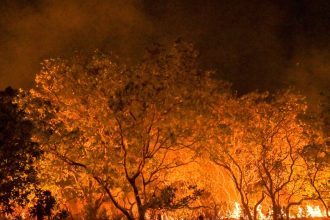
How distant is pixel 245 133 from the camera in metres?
23.7

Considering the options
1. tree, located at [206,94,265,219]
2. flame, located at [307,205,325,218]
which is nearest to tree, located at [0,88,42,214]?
tree, located at [206,94,265,219]

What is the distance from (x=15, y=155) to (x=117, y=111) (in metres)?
A: 4.19

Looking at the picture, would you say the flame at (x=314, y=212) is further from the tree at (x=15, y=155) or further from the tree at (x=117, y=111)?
the tree at (x=15, y=155)

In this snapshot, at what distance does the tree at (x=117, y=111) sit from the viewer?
53.3ft

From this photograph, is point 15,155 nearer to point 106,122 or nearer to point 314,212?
point 106,122

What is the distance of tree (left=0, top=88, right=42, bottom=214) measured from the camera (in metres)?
16.0

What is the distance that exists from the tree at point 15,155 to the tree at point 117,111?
0.49 meters

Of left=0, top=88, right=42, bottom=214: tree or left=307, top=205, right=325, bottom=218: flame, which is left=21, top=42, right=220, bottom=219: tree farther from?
left=307, top=205, right=325, bottom=218: flame

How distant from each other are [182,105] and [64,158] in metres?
5.08

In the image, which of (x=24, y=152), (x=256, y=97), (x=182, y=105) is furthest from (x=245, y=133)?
(x=24, y=152)

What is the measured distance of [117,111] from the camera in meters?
16.2

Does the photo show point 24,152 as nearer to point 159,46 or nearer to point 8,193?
point 8,193

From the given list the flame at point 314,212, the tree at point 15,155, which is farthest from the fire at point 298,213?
the tree at point 15,155

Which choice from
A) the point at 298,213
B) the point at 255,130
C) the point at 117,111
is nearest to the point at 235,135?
the point at 255,130
